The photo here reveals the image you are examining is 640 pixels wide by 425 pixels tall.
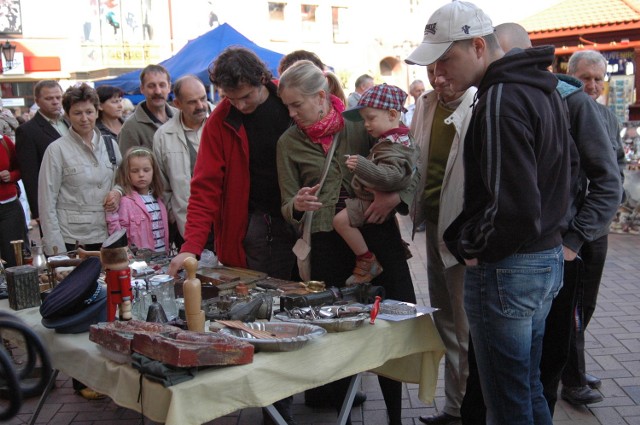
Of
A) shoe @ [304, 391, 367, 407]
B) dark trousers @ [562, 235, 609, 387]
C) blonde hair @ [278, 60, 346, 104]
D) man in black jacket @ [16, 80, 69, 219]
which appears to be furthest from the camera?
man in black jacket @ [16, 80, 69, 219]

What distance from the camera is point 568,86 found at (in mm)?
2887

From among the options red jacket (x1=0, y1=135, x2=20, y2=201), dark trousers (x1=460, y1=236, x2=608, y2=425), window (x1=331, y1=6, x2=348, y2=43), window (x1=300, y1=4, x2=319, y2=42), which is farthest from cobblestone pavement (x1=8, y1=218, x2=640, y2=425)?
window (x1=331, y1=6, x2=348, y2=43)

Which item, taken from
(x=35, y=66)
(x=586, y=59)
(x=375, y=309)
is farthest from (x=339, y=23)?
(x=375, y=309)

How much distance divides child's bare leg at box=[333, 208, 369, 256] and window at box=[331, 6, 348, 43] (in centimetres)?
3000

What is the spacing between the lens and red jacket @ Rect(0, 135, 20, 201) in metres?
5.17

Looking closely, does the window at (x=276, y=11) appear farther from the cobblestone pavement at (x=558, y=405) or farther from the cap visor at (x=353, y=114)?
the cap visor at (x=353, y=114)

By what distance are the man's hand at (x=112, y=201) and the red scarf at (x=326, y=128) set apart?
1702 mm

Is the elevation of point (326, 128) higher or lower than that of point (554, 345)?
higher

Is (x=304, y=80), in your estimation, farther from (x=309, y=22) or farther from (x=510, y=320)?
(x=309, y=22)

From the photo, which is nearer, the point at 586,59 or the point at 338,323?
the point at 338,323

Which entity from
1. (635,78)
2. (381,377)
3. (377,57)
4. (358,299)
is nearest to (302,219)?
(358,299)

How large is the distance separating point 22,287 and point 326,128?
1391mm

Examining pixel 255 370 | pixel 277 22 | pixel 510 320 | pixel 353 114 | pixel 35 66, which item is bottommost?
pixel 255 370

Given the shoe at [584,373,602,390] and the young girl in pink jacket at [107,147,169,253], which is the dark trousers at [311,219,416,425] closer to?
the shoe at [584,373,602,390]
